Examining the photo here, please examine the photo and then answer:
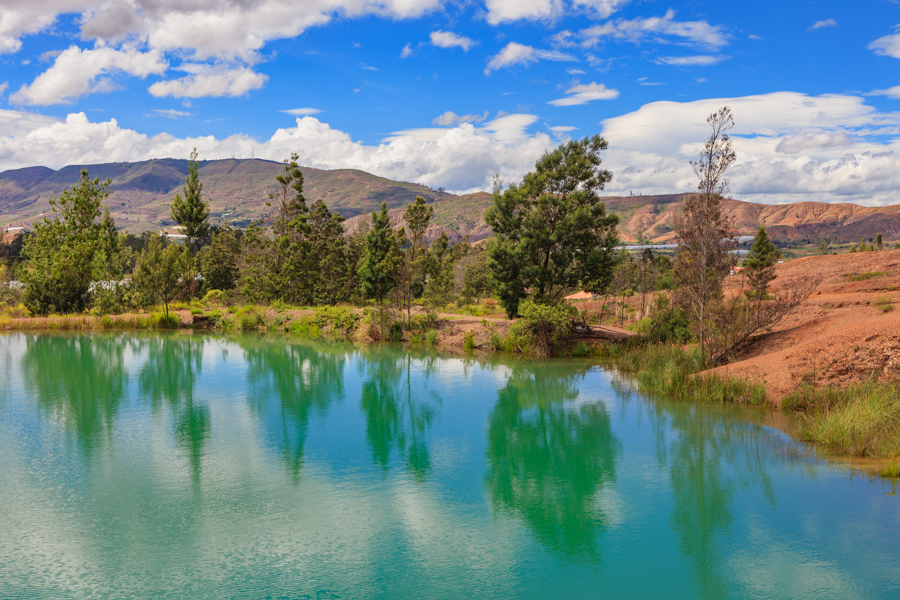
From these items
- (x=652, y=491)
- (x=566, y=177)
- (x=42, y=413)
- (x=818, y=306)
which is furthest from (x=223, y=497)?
(x=818, y=306)

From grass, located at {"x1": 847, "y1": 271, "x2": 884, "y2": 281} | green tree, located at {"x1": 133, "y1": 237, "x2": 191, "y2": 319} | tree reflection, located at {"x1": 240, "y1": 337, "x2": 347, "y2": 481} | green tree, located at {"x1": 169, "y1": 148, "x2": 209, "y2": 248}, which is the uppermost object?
green tree, located at {"x1": 169, "y1": 148, "x2": 209, "y2": 248}

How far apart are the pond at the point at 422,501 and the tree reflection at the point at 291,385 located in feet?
0.49

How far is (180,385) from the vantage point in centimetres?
1994

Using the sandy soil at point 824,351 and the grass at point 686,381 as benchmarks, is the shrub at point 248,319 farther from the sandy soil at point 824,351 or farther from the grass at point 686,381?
the sandy soil at point 824,351

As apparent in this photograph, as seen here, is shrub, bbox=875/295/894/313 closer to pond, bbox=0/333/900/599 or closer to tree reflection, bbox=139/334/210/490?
pond, bbox=0/333/900/599

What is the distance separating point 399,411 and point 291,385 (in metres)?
5.05

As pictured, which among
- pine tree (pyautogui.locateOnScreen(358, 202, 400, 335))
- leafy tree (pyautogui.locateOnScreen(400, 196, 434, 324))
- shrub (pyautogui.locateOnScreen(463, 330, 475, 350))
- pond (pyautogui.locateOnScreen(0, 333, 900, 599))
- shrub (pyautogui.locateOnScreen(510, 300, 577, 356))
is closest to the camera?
pond (pyautogui.locateOnScreen(0, 333, 900, 599))

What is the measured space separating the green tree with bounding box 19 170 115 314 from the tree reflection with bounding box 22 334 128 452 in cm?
623

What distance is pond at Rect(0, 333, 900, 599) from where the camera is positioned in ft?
24.5

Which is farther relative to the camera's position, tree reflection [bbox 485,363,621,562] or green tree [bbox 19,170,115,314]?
green tree [bbox 19,170,115,314]

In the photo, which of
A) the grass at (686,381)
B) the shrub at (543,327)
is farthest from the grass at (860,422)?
the shrub at (543,327)

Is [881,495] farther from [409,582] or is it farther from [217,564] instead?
[217,564]

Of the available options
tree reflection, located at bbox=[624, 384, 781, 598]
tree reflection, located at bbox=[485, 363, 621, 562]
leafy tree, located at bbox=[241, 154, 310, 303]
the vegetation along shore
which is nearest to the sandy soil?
the vegetation along shore

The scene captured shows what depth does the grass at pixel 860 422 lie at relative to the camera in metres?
11.7
